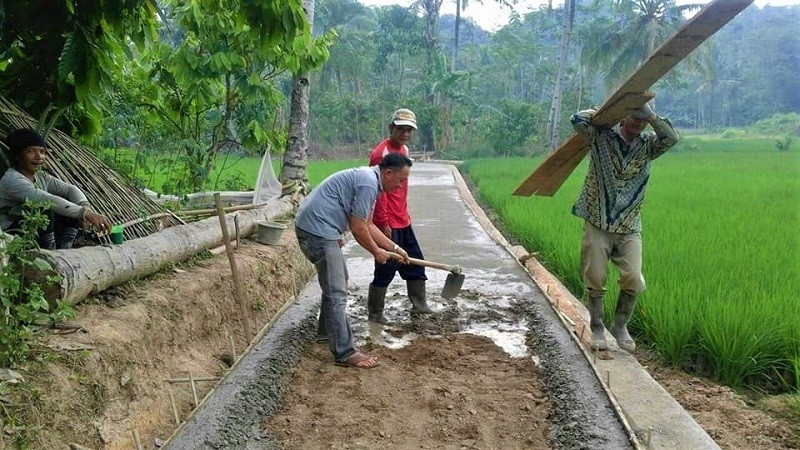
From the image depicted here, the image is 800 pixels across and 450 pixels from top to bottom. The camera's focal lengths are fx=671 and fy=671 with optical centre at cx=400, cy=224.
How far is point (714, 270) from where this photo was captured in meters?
5.05

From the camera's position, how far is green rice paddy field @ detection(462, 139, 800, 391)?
147 inches

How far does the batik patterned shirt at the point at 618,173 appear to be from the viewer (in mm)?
3807

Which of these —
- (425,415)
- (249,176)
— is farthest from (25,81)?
(249,176)

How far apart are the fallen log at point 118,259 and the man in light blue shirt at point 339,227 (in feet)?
3.22

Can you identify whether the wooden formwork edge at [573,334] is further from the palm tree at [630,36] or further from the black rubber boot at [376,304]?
the palm tree at [630,36]

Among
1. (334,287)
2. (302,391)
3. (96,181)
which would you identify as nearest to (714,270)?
(334,287)

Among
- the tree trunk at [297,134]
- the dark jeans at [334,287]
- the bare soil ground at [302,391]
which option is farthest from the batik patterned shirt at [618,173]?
the tree trunk at [297,134]

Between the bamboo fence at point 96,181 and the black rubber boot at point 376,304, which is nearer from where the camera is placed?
the bamboo fence at point 96,181

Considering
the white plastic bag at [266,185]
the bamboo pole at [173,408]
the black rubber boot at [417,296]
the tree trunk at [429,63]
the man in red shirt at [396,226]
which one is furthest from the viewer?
the tree trunk at [429,63]

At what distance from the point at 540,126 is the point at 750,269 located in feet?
94.5

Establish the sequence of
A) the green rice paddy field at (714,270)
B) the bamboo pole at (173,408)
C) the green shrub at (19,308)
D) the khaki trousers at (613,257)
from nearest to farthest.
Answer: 1. the green shrub at (19,308)
2. the bamboo pole at (173,408)
3. the green rice paddy field at (714,270)
4. the khaki trousers at (613,257)

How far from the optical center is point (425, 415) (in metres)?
3.21

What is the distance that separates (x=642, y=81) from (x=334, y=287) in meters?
1.99

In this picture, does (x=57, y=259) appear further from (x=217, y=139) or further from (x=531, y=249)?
(x=531, y=249)
